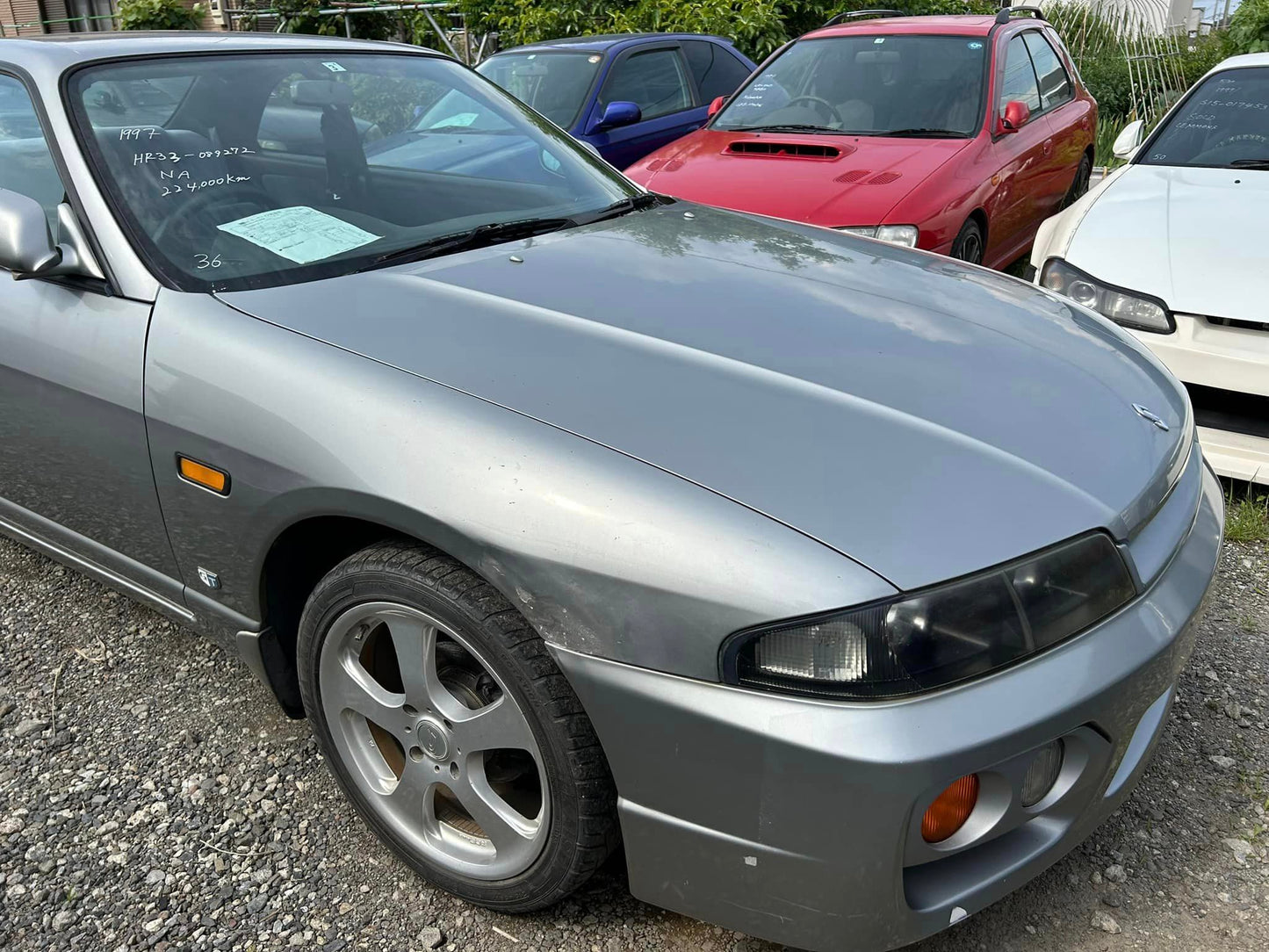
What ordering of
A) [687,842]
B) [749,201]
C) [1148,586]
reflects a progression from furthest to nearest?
Answer: [749,201]
[1148,586]
[687,842]

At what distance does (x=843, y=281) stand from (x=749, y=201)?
2417 mm

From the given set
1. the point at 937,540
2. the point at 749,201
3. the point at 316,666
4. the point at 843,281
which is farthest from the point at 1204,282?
the point at 316,666

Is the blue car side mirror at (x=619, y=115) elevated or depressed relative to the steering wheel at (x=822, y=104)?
depressed

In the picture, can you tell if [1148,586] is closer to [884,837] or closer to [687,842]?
[884,837]

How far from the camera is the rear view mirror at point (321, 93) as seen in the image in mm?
2625

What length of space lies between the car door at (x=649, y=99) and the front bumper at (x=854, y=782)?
5.62 meters

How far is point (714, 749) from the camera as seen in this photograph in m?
1.46

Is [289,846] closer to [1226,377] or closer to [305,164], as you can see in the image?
[305,164]

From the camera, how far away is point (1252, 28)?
9742 millimetres

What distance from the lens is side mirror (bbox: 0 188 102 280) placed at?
2.07m

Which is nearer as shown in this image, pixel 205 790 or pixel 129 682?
pixel 205 790

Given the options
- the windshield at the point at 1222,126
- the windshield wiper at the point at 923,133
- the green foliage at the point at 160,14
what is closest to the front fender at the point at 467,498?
the windshield at the point at 1222,126

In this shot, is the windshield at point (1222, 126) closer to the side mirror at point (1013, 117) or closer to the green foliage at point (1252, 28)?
the side mirror at point (1013, 117)

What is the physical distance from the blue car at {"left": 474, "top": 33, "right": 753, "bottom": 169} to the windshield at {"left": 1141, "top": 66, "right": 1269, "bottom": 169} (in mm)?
Result: 2949
